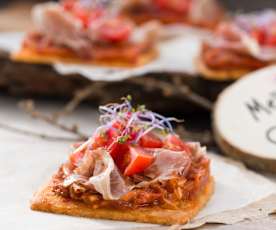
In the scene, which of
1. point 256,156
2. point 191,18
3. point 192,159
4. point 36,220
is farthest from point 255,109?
point 191,18

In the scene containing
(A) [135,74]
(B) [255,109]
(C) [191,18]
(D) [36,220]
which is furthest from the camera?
(C) [191,18]

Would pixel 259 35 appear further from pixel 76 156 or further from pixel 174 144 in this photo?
pixel 76 156

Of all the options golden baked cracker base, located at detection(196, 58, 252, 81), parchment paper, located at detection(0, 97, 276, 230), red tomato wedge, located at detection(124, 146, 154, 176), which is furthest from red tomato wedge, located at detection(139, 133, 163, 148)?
golden baked cracker base, located at detection(196, 58, 252, 81)

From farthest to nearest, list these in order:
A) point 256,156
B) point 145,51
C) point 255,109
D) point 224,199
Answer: point 145,51, point 255,109, point 256,156, point 224,199

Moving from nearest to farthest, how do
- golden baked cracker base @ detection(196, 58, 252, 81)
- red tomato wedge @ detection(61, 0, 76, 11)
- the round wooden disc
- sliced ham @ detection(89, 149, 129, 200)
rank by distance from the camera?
sliced ham @ detection(89, 149, 129, 200) → the round wooden disc → golden baked cracker base @ detection(196, 58, 252, 81) → red tomato wedge @ detection(61, 0, 76, 11)

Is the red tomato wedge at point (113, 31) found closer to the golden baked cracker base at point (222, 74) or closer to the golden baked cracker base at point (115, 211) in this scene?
the golden baked cracker base at point (222, 74)

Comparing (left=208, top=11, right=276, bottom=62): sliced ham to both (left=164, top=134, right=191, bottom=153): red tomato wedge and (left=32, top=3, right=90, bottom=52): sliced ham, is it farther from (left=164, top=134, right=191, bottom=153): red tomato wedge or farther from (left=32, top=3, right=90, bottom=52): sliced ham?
(left=164, top=134, right=191, bottom=153): red tomato wedge

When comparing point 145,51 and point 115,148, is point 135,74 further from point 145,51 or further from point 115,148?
point 115,148
